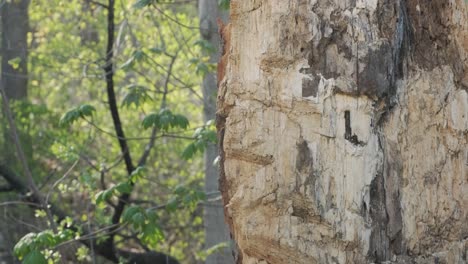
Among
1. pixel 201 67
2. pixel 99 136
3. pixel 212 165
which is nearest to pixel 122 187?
pixel 201 67

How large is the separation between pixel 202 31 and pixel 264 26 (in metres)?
3.47

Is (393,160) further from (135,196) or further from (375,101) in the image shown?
(135,196)

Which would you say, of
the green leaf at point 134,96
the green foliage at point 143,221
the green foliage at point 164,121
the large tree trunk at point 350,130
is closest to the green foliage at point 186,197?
the green foliage at point 143,221

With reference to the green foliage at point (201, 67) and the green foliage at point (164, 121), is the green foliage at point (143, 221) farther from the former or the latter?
the green foliage at point (201, 67)

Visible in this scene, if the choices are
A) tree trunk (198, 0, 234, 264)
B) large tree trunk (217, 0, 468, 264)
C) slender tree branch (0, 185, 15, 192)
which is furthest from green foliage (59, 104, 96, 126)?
large tree trunk (217, 0, 468, 264)

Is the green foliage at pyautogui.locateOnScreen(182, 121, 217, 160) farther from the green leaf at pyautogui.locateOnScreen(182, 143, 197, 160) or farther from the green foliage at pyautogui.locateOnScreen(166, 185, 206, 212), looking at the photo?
the green foliage at pyautogui.locateOnScreen(166, 185, 206, 212)

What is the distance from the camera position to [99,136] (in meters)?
8.87

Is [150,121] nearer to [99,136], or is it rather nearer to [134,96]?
[134,96]

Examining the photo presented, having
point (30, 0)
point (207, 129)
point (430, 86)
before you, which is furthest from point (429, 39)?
point (30, 0)

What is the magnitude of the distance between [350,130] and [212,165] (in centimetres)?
373

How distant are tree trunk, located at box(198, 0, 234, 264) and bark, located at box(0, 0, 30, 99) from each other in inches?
71.2

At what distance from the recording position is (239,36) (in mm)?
3051

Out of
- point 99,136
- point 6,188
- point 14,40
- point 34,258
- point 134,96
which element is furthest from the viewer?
point 99,136

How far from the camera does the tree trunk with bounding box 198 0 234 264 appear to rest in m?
6.40
